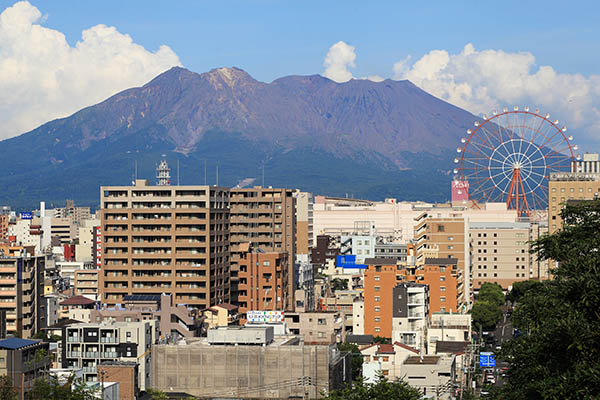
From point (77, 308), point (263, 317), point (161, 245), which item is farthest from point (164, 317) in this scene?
point (77, 308)

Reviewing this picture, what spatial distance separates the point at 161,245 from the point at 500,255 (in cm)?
7865

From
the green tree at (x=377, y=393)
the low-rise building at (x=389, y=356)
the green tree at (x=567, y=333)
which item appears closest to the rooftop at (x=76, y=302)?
the low-rise building at (x=389, y=356)

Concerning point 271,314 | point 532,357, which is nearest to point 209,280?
point 271,314

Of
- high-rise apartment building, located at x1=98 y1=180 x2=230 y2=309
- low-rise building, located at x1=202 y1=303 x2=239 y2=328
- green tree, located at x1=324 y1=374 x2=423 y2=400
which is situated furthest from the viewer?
high-rise apartment building, located at x1=98 y1=180 x2=230 y2=309

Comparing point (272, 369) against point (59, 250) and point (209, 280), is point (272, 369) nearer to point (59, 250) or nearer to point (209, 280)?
point (209, 280)

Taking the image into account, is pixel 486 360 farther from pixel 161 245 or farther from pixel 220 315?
pixel 161 245

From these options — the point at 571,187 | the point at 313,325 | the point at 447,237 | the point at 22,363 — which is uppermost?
the point at 571,187

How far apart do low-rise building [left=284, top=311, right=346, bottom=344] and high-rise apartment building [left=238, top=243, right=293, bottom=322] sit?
45.4 feet

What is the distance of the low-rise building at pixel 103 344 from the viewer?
66.1m

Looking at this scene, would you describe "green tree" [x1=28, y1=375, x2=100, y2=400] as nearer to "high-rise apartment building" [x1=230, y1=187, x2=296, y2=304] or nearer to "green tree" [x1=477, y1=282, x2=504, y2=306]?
"high-rise apartment building" [x1=230, y1=187, x2=296, y2=304]

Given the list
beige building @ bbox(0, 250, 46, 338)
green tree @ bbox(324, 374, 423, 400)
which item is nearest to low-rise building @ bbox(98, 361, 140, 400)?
green tree @ bbox(324, 374, 423, 400)

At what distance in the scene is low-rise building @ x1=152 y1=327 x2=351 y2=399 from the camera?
2323 inches

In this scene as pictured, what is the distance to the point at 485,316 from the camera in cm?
10769

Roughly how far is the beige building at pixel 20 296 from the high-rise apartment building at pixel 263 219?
2350 cm
